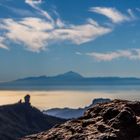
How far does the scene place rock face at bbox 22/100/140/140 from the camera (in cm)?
3688

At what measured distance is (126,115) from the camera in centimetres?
3891

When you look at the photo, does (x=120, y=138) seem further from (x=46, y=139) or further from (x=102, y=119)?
(x=46, y=139)

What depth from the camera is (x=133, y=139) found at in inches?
1508

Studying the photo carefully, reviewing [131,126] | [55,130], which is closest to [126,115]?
[131,126]

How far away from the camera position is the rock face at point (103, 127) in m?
36.9

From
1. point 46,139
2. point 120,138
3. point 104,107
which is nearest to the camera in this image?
point 120,138

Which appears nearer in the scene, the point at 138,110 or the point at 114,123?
the point at 114,123

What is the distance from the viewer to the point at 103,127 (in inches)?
1485

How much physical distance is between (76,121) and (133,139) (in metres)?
6.71

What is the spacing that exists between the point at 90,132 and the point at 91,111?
751cm

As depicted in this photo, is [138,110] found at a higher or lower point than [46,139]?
higher

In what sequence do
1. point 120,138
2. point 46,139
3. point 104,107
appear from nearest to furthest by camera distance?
point 120,138
point 46,139
point 104,107

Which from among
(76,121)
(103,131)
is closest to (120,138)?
(103,131)

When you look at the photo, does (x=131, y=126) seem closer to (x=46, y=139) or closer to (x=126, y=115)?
(x=126, y=115)
